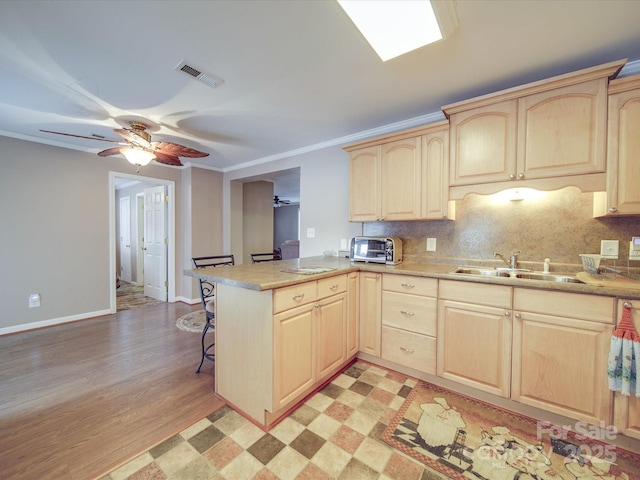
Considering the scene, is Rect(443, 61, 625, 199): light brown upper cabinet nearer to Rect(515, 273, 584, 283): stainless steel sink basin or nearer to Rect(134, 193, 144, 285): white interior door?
Rect(515, 273, 584, 283): stainless steel sink basin

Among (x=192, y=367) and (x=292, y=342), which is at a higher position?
(x=292, y=342)

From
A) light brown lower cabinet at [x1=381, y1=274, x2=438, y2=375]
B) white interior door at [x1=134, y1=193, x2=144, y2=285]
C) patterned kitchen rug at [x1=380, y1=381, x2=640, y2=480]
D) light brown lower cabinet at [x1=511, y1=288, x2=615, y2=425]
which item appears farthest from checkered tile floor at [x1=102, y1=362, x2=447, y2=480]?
white interior door at [x1=134, y1=193, x2=144, y2=285]

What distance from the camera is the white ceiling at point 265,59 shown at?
1343 mm

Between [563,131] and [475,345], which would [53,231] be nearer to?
[475,345]

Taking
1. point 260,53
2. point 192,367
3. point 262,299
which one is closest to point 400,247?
point 262,299

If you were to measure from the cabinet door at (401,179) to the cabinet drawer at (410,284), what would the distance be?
0.59 meters

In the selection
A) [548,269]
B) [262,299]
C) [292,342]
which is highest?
[548,269]

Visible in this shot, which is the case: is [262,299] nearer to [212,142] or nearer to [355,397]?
[355,397]

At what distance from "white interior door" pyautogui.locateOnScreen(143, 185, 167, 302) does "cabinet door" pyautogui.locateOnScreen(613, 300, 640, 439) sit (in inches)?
211

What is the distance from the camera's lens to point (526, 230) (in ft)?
6.97

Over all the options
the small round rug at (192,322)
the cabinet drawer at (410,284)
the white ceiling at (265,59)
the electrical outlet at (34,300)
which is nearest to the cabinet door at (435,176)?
the white ceiling at (265,59)

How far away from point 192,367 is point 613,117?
12.0 feet

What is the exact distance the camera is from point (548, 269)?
78.8 inches

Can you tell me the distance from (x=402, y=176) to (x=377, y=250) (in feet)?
2.39
